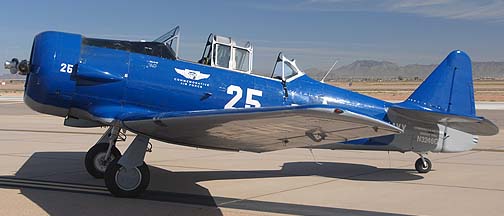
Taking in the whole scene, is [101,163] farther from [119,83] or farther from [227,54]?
[227,54]

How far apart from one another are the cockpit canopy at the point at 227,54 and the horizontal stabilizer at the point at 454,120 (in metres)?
2.49

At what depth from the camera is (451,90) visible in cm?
952

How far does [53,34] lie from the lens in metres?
7.31

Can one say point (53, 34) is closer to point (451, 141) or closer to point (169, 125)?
point (169, 125)

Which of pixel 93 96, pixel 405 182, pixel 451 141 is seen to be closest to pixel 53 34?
pixel 93 96

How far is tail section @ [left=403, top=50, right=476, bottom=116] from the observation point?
9.48 meters

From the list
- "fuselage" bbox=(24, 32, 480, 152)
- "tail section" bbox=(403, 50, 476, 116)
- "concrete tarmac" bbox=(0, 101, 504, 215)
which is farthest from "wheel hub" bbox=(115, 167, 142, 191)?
"tail section" bbox=(403, 50, 476, 116)

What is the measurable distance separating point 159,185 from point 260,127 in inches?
109

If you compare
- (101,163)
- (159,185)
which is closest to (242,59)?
(159,185)

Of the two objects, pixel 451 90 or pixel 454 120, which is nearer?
pixel 454 120

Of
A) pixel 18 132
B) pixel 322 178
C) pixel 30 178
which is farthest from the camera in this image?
pixel 18 132

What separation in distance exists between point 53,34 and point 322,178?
4.66 metres

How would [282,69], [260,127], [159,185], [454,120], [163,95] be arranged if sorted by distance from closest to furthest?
[260,127] < [163,95] < [159,185] < [454,120] < [282,69]

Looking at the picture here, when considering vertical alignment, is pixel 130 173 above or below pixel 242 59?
below
